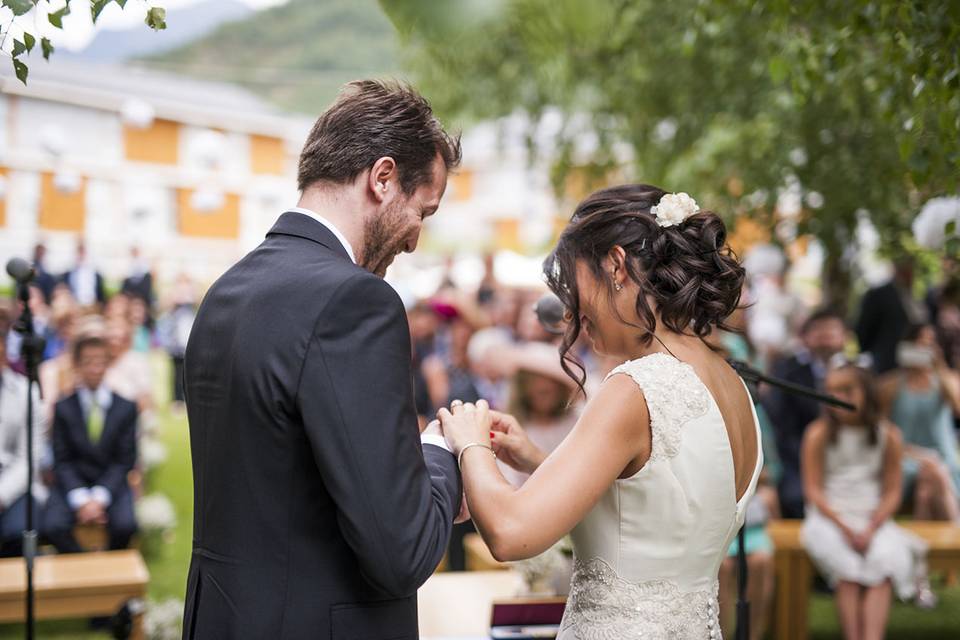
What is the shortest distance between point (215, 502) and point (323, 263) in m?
0.50

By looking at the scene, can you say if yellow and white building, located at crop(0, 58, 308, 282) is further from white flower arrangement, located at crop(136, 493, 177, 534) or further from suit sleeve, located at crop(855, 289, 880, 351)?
suit sleeve, located at crop(855, 289, 880, 351)

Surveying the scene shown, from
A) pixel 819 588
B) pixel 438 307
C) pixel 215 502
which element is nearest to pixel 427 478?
pixel 215 502

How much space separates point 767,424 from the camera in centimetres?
663

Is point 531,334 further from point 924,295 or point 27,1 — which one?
point 924,295

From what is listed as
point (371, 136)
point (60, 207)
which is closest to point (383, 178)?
point (371, 136)

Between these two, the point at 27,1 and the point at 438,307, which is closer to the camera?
the point at 27,1

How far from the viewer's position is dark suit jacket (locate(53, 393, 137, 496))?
6375 millimetres

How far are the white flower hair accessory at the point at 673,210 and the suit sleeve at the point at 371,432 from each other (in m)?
0.75

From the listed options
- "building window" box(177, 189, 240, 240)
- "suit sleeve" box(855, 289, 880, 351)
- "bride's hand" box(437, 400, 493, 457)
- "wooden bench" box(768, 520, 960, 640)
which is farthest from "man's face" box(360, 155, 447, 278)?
"building window" box(177, 189, 240, 240)

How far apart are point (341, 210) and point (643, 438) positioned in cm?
78

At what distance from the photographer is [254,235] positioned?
103 ft

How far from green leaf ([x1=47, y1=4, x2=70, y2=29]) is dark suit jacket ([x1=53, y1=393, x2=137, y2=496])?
187 inches

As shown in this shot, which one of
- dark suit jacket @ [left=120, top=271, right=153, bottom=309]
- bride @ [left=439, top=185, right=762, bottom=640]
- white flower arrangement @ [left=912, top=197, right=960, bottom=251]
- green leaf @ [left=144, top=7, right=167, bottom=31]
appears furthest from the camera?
dark suit jacket @ [left=120, top=271, right=153, bottom=309]

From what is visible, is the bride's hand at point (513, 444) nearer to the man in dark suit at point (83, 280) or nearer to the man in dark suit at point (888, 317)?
the man in dark suit at point (888, 317)
